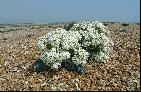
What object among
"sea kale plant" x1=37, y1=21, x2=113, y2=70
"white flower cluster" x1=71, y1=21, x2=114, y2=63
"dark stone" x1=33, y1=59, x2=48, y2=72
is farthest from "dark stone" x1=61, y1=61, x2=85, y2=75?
"white flower cluster" x1=71, y1=21, x2=114, y2=63

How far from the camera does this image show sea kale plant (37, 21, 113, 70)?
2172cm

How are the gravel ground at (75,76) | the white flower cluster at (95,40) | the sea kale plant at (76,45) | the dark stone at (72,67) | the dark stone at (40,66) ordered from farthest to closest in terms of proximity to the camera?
1. the white flower cluster at (95,40)
2. the dark stone at (40,66)
3. the dark stone at (72,67)
4. the sea kale plant at (76,45)
5. the gravel ground at (75,76)

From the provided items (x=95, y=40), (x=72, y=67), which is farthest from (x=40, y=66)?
(x=95, y=40)

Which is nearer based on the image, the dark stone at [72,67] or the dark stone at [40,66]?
the dark stone at [72,67]

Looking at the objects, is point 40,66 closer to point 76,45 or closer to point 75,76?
point 75,76

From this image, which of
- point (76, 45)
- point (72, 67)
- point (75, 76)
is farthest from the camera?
A: point (72, 67)

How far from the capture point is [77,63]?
21.9m

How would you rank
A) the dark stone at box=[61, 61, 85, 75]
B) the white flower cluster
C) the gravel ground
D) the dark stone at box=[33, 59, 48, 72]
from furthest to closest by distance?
the white flower cluster < the dark stone at box=[33, 59, 48, 72] < the dark stone at box=[61, 61, 85, 75] < the gravel ground

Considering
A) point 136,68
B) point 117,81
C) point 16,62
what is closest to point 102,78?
point 117,81

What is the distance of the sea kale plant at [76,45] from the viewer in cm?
2172

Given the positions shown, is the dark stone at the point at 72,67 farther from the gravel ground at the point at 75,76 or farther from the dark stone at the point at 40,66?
the dark stone at the point at 40,66

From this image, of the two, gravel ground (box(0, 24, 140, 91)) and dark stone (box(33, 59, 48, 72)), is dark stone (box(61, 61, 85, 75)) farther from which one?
dark stone (box(33, 59, 48, 72))

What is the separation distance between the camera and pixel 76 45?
2225 cm

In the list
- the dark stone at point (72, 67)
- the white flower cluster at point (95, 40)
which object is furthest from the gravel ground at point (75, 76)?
the white flower cluster at point (95, 40)
